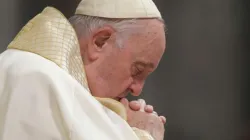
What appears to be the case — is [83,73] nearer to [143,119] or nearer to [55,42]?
[55,42]

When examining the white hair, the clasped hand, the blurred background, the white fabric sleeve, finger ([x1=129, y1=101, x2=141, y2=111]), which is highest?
the white hair

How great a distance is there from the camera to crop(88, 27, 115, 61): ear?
62.0 inches

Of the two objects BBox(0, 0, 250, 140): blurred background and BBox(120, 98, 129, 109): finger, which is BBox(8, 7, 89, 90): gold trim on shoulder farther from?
BBox(0, 0, 250, 140): blurred background

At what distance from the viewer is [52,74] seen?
1330 millimetres

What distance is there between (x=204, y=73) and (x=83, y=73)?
1.51 m

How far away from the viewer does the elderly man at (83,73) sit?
1282mm

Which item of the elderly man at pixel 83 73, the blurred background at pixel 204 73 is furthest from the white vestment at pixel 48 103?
the blurred background at pixel 204 73

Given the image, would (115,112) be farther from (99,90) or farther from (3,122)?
(3,122)

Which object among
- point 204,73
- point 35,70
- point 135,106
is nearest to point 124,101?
point 135,106

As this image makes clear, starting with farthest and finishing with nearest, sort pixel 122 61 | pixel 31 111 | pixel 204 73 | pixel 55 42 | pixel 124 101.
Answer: pixel 204 73, pixel 124 101, pixel 122 61, pixel 55 42, pixel 31 111

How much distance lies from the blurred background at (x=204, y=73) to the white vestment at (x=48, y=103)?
1493mm

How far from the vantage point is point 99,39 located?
1588 millimetres

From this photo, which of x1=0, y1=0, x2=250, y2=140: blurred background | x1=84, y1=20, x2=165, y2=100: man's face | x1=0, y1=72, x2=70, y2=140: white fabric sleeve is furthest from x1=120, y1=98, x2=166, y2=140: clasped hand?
x1=0, y1=0, x2=250, y2=140: blurred background

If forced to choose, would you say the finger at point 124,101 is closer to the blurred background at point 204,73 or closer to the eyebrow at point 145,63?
the eyebrow at point 145,63
